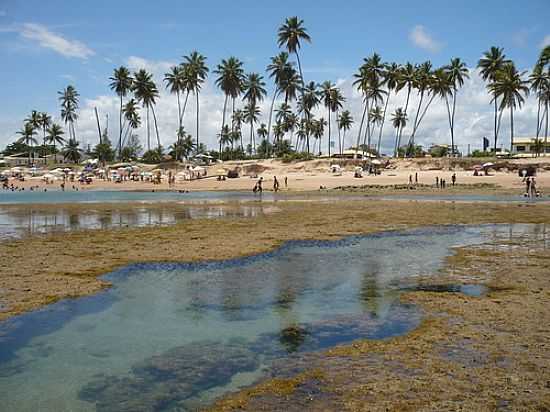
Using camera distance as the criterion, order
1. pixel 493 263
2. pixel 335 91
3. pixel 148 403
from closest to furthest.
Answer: pixel 148 403
pixel 493 263
pixel 335 91

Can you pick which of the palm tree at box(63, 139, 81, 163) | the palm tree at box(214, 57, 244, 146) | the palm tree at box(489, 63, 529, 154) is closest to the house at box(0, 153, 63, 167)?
the palm tree at box(63, 139, 81, 163)

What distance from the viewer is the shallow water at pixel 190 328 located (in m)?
7.07

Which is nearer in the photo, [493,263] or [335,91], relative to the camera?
[493,263]

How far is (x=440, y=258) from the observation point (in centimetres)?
1630

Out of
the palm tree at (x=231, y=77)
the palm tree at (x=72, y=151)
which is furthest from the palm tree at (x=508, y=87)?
the palm tree at (x=72, y=151)

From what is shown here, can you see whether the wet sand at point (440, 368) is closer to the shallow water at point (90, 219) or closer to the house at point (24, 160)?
the shallow water at point (90, 219)

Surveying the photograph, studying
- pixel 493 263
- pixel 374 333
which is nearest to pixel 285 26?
pixel 493 263

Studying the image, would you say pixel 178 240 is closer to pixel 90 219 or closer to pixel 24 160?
pixel 90 219

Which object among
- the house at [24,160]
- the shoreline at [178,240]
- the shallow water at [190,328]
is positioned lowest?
the shallow water at [190,328]

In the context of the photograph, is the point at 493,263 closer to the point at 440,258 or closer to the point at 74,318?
the point at 440,258

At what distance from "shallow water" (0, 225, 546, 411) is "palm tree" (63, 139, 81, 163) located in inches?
4634

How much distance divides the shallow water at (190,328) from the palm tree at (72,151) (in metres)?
118

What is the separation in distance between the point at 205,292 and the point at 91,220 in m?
18.9

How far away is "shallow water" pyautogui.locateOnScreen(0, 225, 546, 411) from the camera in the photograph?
7.07 meters
